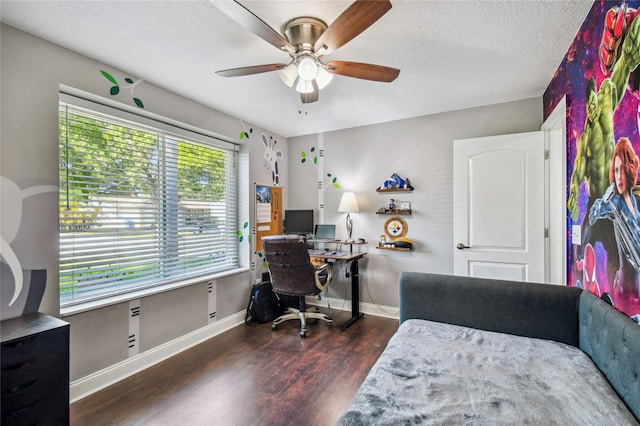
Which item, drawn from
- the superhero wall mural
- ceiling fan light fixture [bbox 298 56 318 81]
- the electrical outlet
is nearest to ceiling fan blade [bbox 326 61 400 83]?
ceiling fan light fixture [bbox 298 56 318 81]

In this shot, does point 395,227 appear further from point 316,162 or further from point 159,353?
point 159,353

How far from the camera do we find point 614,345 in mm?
1241

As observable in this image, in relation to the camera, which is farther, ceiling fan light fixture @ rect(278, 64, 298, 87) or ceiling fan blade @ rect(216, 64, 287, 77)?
ceiling fan light fixture @ rect(278, 64, 298, 87)

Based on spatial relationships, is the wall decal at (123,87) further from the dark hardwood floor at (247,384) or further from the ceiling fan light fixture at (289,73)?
the dark hardwood floor at (247,384)

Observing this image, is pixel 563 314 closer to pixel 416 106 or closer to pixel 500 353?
pixel 500 353

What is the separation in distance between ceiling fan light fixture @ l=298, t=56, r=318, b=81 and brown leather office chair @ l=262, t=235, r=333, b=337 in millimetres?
1596

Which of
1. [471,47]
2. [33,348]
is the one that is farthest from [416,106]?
[33,348]

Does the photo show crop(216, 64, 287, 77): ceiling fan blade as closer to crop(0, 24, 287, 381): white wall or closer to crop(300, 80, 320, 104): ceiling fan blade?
crop(300, 80, 320, 104): ceiling fan blade

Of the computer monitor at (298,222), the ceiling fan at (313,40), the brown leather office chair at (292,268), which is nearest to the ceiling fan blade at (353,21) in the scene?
the ceiling fan at (313,40)

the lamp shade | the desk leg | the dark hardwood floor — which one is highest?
the lamp shade

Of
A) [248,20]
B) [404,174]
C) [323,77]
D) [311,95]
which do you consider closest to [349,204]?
[404,174]

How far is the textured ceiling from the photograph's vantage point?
5.23 feet

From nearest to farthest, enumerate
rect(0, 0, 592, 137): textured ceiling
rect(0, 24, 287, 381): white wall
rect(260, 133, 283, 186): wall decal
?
rect(0, 0, 592, 137): textured ceiling, rect(0, 24, 287, 381): white wall, rect(260, 133, 283, 186): wall decal

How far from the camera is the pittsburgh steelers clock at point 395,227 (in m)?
3.49
